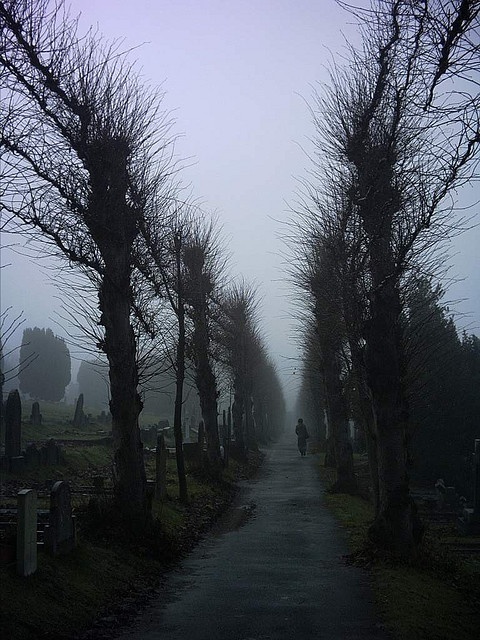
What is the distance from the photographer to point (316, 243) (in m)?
18.4

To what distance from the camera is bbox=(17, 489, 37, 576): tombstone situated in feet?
26.6

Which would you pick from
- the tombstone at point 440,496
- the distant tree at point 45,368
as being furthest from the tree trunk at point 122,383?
the distant tree at point 45,368

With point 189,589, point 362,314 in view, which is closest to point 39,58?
point 362,314

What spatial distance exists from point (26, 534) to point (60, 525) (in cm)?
143

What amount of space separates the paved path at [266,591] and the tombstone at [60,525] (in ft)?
4.66

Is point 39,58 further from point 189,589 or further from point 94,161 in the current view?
point 189,589

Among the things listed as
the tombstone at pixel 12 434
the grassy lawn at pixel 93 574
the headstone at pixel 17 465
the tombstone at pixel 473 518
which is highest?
the tombstone at pixel 12 434

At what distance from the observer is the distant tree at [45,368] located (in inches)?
3391

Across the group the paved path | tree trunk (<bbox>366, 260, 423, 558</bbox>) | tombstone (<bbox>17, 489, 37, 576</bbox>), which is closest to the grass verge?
tombstone (<bbox>17, 489, 37, 576</bbox>)

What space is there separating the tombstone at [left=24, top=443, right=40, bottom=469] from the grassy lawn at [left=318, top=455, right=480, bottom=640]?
37.9 feet

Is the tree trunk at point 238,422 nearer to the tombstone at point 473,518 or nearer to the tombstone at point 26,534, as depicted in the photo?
the tombstone at point 473,518

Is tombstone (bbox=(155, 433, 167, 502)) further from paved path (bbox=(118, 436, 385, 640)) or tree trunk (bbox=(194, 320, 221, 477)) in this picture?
tree trunk (bbox=(194, 320, 221, 477))

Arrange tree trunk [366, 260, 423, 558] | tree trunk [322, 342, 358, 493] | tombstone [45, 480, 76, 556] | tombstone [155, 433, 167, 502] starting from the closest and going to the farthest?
tombstone [45, 480, 76, 556], tree trunk [366, 260, 423, 558], tombstone [155, 433, 167, 502], tree trunk [322, 342, 358, 493]

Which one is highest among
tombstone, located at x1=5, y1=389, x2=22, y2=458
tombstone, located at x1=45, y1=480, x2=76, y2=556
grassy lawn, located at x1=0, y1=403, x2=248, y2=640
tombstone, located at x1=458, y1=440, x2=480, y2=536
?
tombstone, located at x1=5, y1=389, x2=22, y2=458
